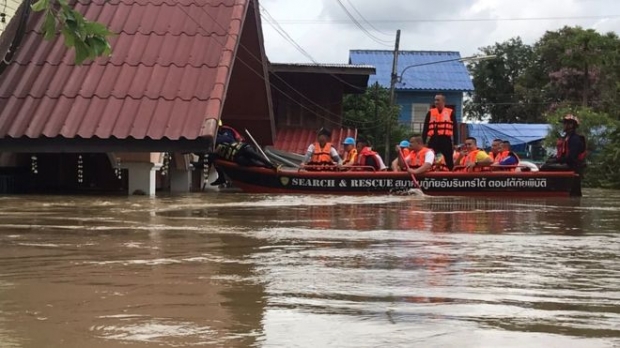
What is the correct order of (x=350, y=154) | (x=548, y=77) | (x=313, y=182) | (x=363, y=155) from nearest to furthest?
1. (x=313, y=182)
2. (x=363, y=155)
3. (x=350, y=154)
4. (x=548, y=77)

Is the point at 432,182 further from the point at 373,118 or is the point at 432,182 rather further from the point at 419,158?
the point at 373,118

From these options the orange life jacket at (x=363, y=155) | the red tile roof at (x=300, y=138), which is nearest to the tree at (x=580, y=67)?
the red tile roof at (x=300, y=138)

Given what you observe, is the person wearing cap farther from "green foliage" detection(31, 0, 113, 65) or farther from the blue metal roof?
the blue metal roof

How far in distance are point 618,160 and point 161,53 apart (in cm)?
1606

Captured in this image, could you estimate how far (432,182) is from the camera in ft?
46.0

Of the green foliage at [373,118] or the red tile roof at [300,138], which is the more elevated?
the green foliage at [373,118]

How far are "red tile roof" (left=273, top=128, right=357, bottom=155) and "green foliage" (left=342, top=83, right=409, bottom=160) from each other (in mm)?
3792

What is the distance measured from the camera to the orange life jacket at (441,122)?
1505cm

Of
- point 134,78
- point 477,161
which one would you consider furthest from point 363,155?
point 134,78

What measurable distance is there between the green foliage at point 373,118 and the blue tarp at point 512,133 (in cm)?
705

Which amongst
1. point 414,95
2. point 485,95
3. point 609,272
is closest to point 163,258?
point 609,272

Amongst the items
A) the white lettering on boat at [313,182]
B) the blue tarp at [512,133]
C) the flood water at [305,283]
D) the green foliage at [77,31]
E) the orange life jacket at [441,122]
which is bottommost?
the flood water at [305,283]

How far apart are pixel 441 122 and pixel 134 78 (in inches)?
228

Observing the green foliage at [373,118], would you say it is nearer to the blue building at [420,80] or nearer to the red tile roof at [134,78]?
the blue building at [420,80]
